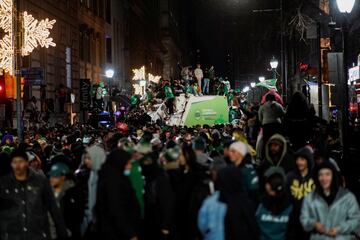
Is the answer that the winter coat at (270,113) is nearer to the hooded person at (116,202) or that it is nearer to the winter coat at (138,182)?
the winter coat at (138,182)

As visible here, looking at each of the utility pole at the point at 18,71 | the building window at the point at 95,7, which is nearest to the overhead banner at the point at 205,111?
the utility pole at the point at 18,71

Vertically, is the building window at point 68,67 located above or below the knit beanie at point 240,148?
above

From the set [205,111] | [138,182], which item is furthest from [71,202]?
[205,111]

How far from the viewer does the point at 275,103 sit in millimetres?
14555

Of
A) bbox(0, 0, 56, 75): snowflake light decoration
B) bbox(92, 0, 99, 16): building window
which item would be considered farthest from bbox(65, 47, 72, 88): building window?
bbox(0, 0, 56, 75): snowflake light decoration

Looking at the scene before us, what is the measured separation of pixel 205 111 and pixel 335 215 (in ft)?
72.3

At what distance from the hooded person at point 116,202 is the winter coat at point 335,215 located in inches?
76.9

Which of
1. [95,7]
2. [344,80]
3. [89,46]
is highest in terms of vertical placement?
[95,7]

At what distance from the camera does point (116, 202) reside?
7.59 metres

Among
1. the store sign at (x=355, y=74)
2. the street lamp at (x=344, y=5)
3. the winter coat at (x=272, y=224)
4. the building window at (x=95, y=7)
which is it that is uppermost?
the building window at (x=95, y=7)

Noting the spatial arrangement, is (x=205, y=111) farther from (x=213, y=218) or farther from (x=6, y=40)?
(x=213, y=218)

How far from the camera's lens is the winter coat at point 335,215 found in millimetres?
7520

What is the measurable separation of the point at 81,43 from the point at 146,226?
34639 mm

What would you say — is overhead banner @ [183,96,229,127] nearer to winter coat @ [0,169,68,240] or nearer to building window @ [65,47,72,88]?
building window @ [65,47,72,88]
